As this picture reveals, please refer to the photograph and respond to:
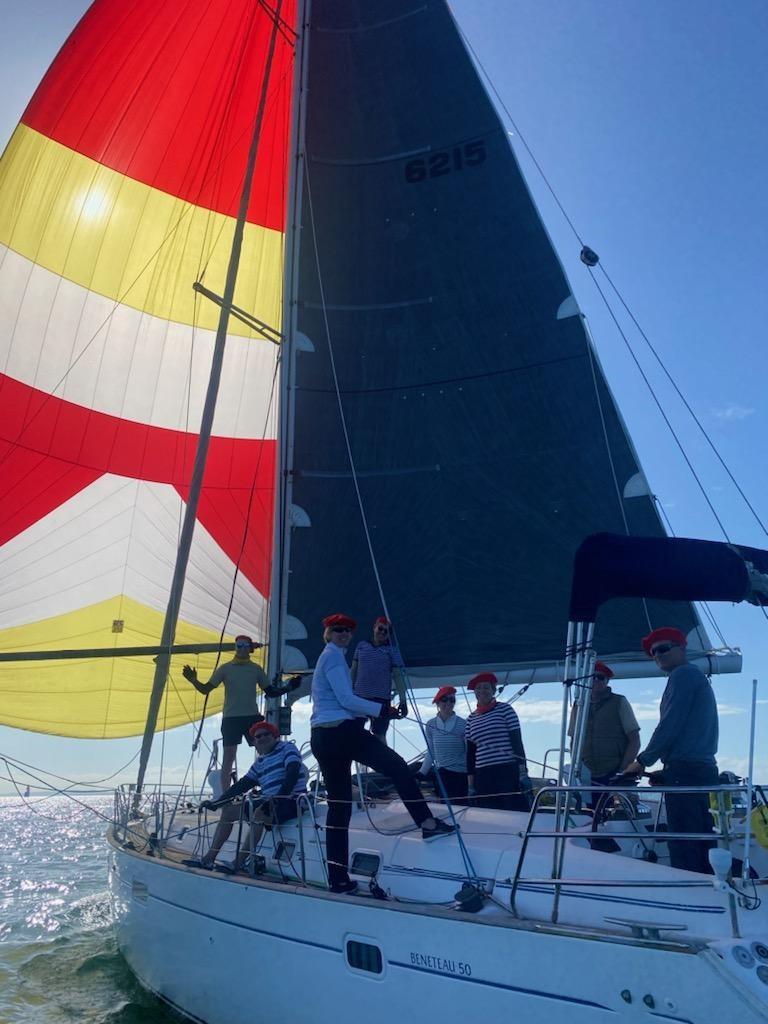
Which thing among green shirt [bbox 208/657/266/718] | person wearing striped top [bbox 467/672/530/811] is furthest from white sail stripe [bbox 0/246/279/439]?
person wearing striped top [bbox 467/672/530/811]

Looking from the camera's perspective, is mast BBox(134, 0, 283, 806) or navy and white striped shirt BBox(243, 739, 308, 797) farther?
mast BBox(134, 0, 283, 806)

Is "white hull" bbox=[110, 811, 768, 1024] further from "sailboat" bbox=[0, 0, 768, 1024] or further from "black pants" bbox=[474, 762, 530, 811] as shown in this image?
"black pants" bbox=[474, 762, 530, 811]

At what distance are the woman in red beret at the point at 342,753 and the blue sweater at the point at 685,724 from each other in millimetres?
1176

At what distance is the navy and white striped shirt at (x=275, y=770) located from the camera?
17.6 ft

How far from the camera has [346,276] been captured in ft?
29.0

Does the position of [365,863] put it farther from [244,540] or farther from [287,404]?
[244,540]

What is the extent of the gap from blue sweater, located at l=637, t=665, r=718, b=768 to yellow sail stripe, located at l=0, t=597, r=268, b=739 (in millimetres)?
5264

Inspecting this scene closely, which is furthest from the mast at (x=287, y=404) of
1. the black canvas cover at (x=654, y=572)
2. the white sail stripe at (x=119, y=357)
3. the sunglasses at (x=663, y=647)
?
the sunglasses at (x=663, y=647)

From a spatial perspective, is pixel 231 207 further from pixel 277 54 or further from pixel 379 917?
pixel 379 917

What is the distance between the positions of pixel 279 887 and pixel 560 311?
6225 millimetres

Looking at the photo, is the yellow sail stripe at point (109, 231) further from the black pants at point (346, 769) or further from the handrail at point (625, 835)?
the handrail at point (625, 835)

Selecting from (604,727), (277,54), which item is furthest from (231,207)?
(604,727)

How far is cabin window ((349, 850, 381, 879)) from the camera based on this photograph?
446 cm

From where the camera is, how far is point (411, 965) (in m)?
3.59
